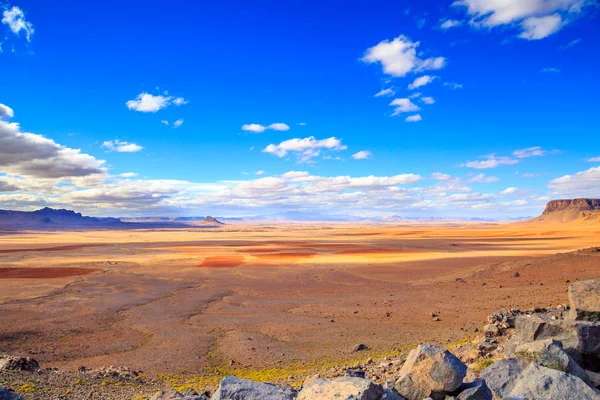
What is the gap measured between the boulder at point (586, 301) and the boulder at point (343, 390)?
762cm

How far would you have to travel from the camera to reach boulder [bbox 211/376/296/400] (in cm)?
688

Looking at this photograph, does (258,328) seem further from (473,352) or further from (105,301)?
(105,301)

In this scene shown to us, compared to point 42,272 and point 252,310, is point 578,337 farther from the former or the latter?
point 42,272

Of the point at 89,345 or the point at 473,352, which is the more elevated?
the point at 473,352

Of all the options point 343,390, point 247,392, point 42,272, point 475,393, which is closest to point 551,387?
point 475,393

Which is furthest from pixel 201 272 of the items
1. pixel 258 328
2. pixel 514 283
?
pixel 514 283

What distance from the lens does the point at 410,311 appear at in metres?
21.8

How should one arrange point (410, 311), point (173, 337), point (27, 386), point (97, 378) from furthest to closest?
point (410, 311), point (173, 337), point (97, 378), point (27, 386)

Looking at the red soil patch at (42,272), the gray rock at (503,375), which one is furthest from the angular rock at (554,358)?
the red soil patch at (42,272)

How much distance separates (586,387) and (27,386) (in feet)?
37.3

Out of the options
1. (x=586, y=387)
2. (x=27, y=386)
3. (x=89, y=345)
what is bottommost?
(x=89, y=345)

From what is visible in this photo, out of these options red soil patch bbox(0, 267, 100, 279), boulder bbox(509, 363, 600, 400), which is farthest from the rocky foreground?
red soil patch bbox(0, 267, 100, 279)

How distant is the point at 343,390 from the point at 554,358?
13.4ft

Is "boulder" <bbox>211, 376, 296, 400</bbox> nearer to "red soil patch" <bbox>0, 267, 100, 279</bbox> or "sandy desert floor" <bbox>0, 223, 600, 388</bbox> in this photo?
"sandy desert floor" <bbox>0, 223, 600, 388</bbox>
